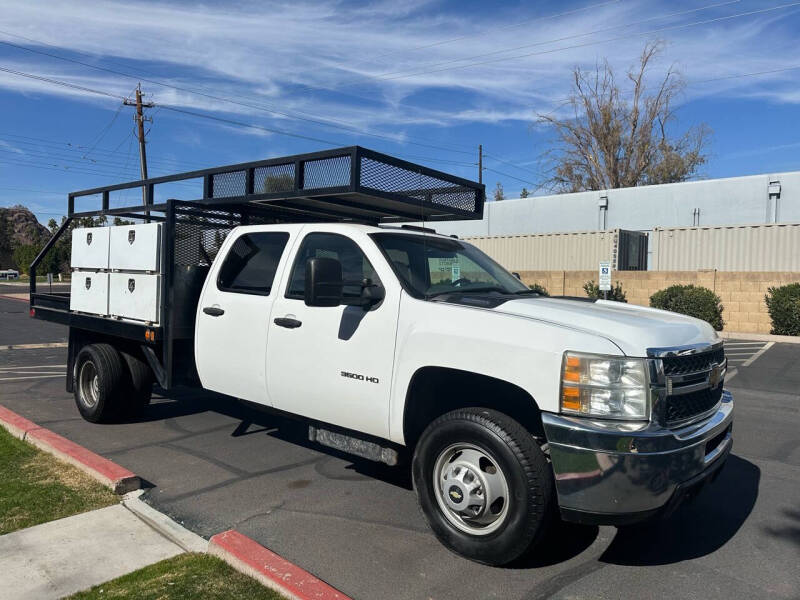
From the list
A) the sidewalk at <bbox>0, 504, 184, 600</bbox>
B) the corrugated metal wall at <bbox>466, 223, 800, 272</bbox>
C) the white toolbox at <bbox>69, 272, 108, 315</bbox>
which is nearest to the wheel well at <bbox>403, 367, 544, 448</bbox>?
the sidewalk at <bbox>0, 504, 184, 600</bbox>

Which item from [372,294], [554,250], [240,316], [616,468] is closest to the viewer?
[616,468]

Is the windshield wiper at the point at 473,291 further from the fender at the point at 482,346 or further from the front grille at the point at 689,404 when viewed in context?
the front grille at the point at 689,404

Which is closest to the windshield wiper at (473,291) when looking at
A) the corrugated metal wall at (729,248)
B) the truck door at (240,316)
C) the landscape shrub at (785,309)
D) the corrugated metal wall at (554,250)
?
the truck door at (240,316)

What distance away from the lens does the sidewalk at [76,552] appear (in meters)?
3.45

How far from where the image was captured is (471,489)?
371 centimetres

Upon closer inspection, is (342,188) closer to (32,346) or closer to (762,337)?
(32,346)

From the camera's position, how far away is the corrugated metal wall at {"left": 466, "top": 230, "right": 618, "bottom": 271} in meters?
24.4

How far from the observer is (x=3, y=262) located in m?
99.9

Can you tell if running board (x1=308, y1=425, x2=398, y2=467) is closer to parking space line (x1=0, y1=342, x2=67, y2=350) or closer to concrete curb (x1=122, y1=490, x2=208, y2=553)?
concrete curb (x1=122, y1=490, x2=208, y2=553)

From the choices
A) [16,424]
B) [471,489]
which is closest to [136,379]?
[16,424]

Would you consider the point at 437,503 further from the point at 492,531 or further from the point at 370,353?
the point at 370,353

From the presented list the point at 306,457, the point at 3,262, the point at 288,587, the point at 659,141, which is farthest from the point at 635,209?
the point at 3,262

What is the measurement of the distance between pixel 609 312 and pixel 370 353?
1.54 metres

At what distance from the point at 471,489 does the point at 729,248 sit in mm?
21195
